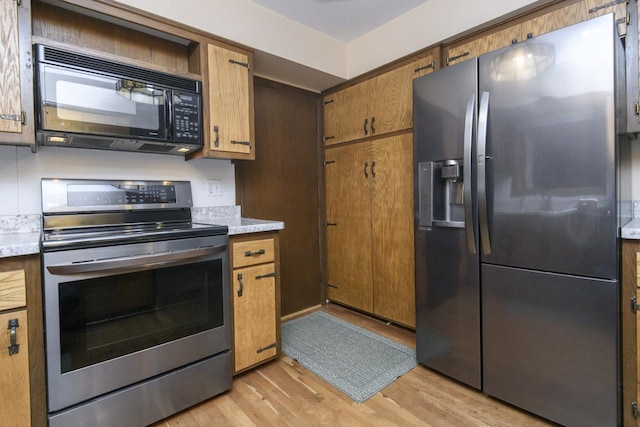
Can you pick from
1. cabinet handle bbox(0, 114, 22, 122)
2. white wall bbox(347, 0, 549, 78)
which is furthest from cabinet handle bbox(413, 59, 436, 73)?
cabinet handle bbox(0, 114, 22, 122)

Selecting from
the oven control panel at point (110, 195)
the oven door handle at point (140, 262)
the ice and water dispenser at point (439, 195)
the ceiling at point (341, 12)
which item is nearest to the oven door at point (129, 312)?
the oven door handle at point (140, 262)

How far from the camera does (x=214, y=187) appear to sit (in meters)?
2.43

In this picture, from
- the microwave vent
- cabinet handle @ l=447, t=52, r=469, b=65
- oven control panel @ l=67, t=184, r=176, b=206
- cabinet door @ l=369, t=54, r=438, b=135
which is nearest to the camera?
the microwave vent

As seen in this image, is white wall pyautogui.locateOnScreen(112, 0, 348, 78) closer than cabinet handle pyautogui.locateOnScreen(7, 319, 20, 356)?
No

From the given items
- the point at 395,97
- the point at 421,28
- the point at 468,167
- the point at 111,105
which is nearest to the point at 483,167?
the point at 468,167

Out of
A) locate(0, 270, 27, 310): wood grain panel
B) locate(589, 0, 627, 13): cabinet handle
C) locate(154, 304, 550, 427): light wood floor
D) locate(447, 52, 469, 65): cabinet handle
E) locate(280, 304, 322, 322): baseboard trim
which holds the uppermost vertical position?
locate(447, 52, 469, 65): cabinet handle

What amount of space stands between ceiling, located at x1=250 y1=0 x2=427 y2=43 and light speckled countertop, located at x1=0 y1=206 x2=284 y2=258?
1.55m

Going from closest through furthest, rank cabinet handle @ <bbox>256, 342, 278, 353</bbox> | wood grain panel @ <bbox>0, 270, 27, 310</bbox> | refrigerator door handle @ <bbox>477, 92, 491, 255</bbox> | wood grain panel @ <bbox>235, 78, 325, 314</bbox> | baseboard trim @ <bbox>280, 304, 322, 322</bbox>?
wood grain panel @ <bbox>0, 270, 27, 310</bbox>
refrigerator door handle @ <bbox>477, 92, 491, 255</bbox>
cabinet handle @ <bbox>256, 342, 278, 353</bbox>
wood grain panel @ <bbox>235, 78, 325, 314</bbox>
baseboard trim @ <bbox>280, 304, 322, 322</bbox>

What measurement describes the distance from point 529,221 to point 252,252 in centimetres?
153

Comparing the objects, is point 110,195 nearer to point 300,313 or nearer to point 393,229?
point 300,313

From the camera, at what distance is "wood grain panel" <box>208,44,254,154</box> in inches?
80.1

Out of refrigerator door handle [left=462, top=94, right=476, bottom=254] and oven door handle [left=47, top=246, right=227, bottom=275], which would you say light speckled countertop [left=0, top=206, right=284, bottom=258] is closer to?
oven door handle [left=47, top=246, right=227, bottom=275]

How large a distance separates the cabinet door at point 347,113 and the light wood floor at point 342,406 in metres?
1.98

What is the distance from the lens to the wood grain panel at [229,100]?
2.04 metres
